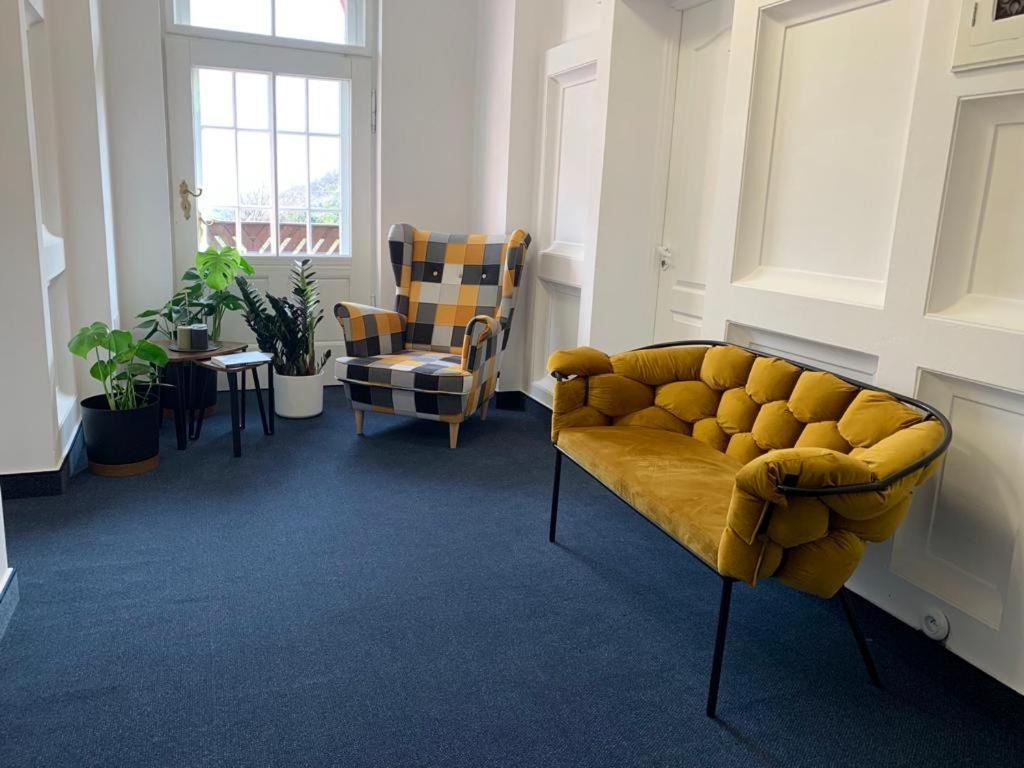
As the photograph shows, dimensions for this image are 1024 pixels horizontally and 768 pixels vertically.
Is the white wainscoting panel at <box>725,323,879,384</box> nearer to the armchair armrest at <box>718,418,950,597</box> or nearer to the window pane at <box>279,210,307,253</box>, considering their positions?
the armchair armrest at <box>718,418,950,597</box>

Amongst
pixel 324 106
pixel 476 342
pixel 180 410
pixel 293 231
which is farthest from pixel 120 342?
pixel 324 106

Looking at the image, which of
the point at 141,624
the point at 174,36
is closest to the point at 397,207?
the point at 174,36

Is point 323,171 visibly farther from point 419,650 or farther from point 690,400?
point 419,650

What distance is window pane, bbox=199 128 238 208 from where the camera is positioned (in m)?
4.27

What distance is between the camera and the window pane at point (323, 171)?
14.8 feet

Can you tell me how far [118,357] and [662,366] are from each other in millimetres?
2059

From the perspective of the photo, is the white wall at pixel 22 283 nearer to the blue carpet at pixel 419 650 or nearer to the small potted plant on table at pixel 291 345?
the blue carpet at pixel 419 650

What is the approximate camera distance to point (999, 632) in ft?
6.15

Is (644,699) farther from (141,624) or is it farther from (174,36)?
(174,36)

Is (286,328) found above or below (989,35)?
below

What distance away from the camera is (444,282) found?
4133 mm

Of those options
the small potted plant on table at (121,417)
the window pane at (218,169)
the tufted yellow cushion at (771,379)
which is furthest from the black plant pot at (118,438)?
the tufted yellow cushion at (771,379)

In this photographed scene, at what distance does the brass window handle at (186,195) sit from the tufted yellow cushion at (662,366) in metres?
2.79

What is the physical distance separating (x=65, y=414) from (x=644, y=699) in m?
2.51
